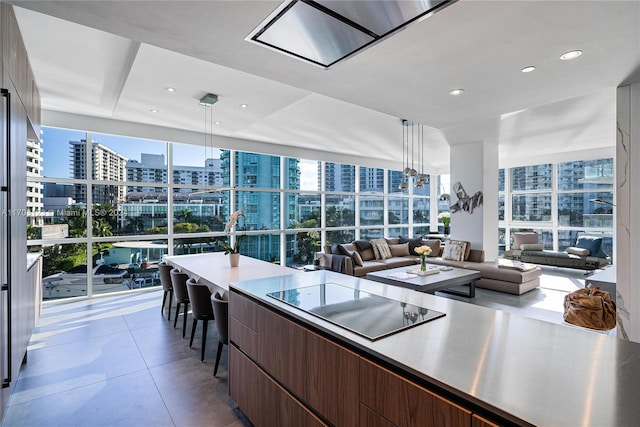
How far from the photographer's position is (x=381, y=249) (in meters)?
7.19

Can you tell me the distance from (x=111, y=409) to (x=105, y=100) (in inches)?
158

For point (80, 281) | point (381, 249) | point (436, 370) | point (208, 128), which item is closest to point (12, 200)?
point (436, 370)

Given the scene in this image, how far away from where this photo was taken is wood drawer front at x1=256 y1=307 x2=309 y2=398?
163cm

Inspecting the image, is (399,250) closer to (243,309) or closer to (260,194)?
(260,194)

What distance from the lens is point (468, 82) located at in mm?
3256

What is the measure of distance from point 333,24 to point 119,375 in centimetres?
329

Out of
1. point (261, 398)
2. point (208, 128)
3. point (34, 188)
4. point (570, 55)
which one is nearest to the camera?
point (261, 398)

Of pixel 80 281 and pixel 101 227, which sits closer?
pixel 80 281

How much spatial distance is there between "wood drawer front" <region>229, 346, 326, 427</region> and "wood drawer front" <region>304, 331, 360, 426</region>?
108mm

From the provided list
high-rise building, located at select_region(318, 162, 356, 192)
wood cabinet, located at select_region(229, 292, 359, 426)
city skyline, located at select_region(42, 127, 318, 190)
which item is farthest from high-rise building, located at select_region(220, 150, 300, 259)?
wood cabinet, located at select_region(229, 292, 359, 426)

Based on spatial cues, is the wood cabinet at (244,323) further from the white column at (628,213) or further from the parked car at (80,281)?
the parked car at (80,281)

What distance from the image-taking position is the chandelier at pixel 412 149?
587 cm

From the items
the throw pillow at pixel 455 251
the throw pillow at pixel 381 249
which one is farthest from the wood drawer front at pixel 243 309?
the throw pillow at pixel 455 251

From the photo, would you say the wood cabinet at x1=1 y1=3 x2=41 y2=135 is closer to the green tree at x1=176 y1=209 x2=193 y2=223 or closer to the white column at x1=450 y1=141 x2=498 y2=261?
the green tree at x1=176 y1=209 x2=193 y2=223
